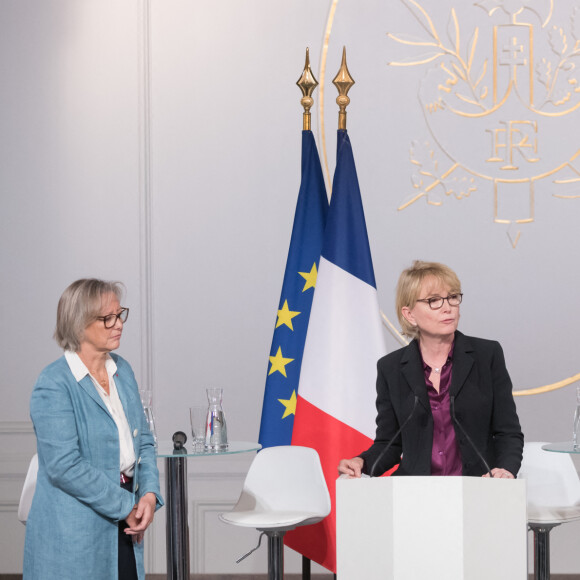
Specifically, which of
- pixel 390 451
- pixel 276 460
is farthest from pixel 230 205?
pixel 390 451

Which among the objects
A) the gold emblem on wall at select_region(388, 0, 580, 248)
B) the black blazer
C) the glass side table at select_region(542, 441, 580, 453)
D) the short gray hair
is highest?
the gold emblem on wall at select_region(388, 0, 580, 248)

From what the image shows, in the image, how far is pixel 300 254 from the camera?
12.8 feet

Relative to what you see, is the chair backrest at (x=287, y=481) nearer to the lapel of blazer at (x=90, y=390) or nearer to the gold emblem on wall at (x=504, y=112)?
the lapel of blazer at (x=90, y=390)

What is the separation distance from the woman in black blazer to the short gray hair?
2.97 ft

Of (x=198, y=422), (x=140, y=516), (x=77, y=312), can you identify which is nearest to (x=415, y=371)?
(x=140, y=516)

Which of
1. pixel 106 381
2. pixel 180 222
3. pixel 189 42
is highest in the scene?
pixel 189 42

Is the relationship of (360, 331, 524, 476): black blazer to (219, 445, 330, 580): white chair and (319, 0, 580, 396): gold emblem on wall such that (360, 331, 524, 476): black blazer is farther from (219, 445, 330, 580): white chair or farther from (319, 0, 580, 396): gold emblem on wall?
(319, 0, 580, 396): gold emblem on wall

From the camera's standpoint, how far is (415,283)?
259 centimetres

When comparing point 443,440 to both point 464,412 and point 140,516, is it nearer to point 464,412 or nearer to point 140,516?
point 464,412

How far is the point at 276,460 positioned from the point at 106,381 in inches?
40.7

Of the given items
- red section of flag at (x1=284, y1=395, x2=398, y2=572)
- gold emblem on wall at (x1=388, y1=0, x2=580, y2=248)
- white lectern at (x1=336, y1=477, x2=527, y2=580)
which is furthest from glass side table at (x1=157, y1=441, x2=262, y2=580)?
gold emblem on wall at (x1=388, y1=0, x2=580, y2=248)

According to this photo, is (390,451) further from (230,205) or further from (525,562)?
(230,205)

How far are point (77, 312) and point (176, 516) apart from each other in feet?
3.50

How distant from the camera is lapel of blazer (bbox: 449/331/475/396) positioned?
250 centimetres
